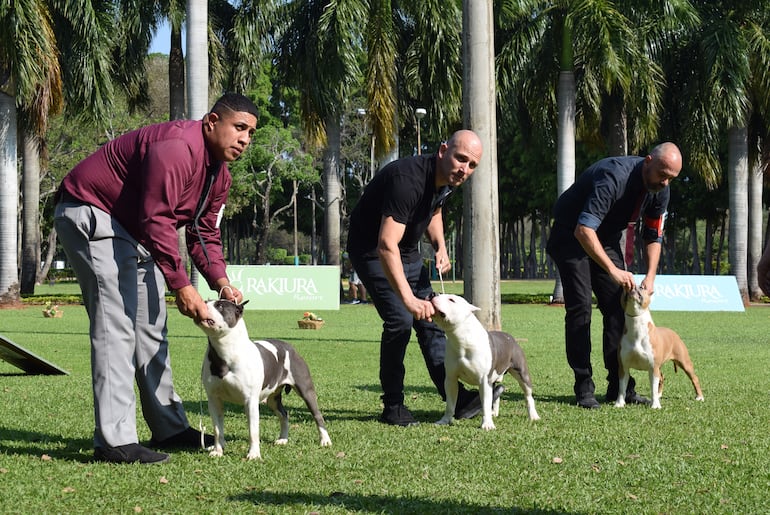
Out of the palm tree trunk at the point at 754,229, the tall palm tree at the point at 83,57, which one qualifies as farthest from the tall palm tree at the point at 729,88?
the tall palm tree at the point at 83,57

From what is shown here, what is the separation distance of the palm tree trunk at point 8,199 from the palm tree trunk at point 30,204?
217cm

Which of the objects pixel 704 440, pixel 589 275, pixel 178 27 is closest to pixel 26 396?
pixel 589 275

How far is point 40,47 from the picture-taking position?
24.3 meters

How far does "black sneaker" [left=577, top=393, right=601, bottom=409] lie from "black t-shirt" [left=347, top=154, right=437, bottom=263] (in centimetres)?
208

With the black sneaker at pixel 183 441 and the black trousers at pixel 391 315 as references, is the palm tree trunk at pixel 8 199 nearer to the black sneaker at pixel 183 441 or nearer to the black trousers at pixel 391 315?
the black trousers at pixel 391 315

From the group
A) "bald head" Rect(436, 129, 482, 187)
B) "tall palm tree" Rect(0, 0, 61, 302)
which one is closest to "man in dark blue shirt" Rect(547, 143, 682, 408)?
"bald head" Rect(436, 129, 482, 187)

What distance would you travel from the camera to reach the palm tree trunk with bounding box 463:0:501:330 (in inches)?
510

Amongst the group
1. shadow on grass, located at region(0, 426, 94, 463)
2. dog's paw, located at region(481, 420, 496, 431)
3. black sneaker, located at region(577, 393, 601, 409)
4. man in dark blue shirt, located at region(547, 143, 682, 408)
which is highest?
man in dark blue shirt, located at region(547, 143, 682, 408)

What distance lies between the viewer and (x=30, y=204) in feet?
103

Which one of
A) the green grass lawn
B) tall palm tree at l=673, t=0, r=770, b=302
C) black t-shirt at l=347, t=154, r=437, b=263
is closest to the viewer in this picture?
the green grass lawn

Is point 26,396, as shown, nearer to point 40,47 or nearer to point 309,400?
point 309,400

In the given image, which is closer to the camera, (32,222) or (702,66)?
(702,66)

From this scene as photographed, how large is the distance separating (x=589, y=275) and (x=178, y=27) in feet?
82.9

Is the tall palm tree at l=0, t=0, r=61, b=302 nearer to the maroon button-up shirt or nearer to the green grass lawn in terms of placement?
the green grass lawn
